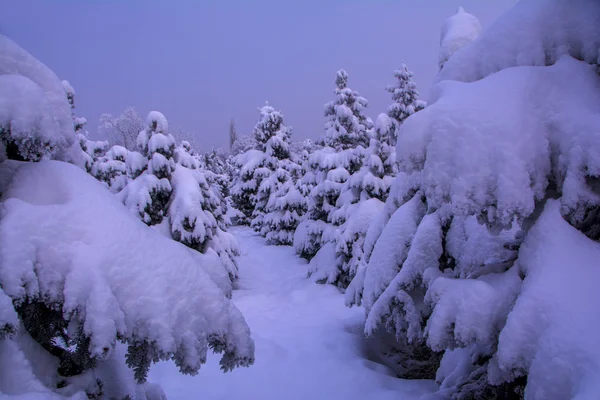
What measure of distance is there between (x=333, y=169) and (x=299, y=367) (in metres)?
9.32

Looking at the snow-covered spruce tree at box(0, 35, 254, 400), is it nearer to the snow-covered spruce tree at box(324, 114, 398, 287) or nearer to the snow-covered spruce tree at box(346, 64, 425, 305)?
the snow-covered spruce tree at box(346, 64, 425, 305)

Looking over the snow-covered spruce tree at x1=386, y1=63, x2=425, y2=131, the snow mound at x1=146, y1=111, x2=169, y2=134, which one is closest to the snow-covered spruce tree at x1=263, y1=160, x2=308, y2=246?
the snow-covered spruce tree at x1=386, y1=63, x2=425, y2=131

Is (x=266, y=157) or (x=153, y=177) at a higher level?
(x=153, y=177)

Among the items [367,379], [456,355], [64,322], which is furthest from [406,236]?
[64,322]

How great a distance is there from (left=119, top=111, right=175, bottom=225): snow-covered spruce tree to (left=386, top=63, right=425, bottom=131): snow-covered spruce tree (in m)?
10.9

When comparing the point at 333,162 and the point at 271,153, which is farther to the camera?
the point at 271,153

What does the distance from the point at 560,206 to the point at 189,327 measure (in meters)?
2.50

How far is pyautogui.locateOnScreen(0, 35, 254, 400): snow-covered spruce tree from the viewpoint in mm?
1899

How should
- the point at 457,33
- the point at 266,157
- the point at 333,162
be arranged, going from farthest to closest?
the point at 266,157 < the point at 333,162 < the point at 457,33

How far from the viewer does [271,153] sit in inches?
962

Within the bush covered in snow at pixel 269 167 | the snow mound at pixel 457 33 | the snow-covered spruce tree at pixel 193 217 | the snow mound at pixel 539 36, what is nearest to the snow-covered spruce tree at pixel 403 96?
the bush covered in snow at pixel 269 167

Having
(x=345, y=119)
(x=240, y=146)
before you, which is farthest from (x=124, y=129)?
(x=345, y=119)

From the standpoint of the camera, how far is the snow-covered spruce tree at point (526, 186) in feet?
6.73

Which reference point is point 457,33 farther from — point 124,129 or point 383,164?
point 124,129
